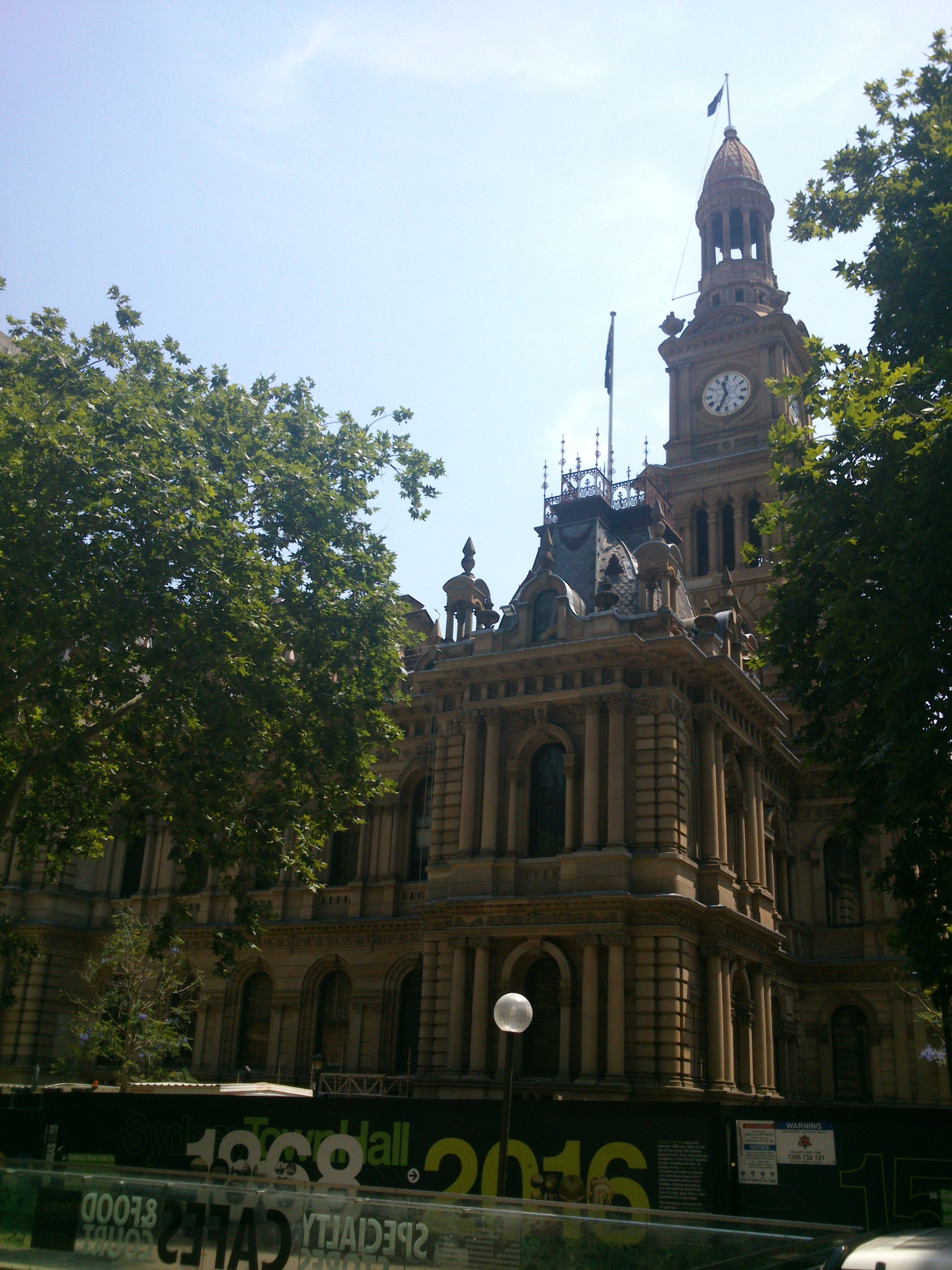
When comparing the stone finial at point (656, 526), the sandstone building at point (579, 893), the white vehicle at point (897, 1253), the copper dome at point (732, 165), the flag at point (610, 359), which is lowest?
the white vehicle at point (897, 1253)

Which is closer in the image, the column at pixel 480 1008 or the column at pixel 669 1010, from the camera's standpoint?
the column at pixel 669 1010

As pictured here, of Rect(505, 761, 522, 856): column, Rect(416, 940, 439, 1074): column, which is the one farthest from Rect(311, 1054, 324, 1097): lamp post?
Rect(505, 761, 522, 856): column

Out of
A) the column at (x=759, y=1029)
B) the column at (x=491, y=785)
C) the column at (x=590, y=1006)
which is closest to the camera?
the column at (x=590, y=1006)

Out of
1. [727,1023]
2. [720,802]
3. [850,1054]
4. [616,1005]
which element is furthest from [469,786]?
[850,1054]

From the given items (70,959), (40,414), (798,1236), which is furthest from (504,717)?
(798,1236)

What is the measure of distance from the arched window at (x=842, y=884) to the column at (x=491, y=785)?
514 inches

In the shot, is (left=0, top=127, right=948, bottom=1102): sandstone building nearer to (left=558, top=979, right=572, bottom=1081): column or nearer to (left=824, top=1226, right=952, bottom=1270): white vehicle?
(left=558, top=979, right=572, bottom=1081): column

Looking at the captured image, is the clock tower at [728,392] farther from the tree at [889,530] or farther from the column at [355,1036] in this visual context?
the tree at [889,530]

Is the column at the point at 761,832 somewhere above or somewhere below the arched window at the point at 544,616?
below

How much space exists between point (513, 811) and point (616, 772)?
3267 mm

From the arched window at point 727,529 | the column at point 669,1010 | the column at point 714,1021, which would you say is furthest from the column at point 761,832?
the arched window at point 727,529

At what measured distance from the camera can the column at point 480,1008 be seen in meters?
28.6

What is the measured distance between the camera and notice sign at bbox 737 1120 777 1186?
1502 cm

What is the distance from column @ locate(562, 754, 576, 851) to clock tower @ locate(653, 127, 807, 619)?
17.0 metres
